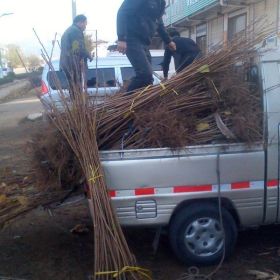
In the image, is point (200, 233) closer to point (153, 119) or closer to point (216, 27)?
point (153, 119)

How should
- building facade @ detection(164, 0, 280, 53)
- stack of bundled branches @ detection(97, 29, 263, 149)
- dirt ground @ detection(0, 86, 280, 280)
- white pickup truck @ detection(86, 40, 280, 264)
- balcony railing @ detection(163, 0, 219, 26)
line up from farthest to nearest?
balcony railing @ detection(163, 0, 219, 26)
building facade @ detection(164, 0, 280, 53)
dirt ground @ detection(0, 86, 280, 280)
stack of bundled branches @ detection(97, 29, 263, 149)
white pickup truck @ detection(86, 40, 280, 264)

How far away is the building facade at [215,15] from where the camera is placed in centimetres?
1304

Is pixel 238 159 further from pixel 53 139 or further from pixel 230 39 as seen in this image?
pixel 53 139

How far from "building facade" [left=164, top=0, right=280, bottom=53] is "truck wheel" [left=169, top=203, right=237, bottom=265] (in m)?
6.83

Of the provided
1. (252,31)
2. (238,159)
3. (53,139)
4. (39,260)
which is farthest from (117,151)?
(252,31)

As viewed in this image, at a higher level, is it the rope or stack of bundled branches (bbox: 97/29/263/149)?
stack of bundled branches (bbox: 97/29/263/149)

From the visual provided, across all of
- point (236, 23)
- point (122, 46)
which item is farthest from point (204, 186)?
point (236, 23)

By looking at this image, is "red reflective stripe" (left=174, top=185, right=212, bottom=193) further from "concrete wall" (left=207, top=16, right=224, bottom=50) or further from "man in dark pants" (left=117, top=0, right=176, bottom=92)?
"concrete wall" (left=207, top=16, right=224, bottom=50)

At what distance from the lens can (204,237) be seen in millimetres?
4289

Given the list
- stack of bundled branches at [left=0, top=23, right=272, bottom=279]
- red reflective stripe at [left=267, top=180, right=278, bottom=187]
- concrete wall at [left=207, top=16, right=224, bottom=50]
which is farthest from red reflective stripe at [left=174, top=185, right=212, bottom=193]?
concrete wall at [left=207, top=16, right=224, bottom=50]

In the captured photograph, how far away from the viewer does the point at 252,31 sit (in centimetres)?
473

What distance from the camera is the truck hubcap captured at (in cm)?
427

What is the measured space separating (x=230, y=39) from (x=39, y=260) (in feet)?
9.26

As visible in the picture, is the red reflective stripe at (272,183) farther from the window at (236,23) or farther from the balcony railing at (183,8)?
the balcony railing at (183,8)
